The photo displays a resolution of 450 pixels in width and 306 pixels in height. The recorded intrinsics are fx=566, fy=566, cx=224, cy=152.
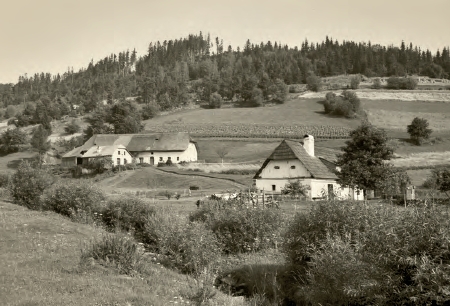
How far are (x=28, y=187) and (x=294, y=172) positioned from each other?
1109 inches

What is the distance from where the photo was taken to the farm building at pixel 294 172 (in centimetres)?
5534

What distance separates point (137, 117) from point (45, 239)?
Answer: 9730 centimetres

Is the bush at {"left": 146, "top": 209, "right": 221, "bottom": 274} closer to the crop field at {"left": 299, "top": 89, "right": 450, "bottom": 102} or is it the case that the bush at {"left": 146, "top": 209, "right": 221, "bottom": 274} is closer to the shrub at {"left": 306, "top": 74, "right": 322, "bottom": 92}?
the crop field at {"left": 299, "top": 89, "right": 450, "bottom": 102}

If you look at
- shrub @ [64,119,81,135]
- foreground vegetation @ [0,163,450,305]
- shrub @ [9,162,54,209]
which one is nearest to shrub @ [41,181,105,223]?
foreground vegetation @ [0,163,450,305]

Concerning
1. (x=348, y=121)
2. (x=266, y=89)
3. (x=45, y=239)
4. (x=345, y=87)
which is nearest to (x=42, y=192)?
(x=45, y=239)

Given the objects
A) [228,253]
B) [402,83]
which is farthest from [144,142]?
[402,83]

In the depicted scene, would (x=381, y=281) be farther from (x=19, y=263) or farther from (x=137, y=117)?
(x=137, y=117)

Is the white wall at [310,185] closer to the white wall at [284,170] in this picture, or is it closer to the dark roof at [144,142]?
the white wall at [284,170]

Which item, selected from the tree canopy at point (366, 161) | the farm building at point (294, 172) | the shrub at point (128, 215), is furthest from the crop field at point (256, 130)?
the shrub at point (128, 215)

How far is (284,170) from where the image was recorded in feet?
187

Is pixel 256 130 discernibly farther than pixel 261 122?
No

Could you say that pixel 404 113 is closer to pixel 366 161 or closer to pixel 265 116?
pixel 265 116

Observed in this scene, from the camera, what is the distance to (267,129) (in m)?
117

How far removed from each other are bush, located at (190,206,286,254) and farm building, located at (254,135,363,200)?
25.7m
